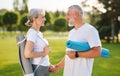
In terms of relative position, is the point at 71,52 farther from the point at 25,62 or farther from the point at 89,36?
the point at 25,62

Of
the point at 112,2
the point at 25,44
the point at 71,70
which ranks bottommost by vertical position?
the point at 112,2

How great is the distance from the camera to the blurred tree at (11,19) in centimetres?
4352

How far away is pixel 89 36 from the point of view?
8.82 ft

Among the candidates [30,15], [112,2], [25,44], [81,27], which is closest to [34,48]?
[25,44]

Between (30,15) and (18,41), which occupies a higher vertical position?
(30,15)

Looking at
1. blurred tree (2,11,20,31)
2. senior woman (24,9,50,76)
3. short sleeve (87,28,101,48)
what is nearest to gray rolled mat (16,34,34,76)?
senior woman (24,9,50,76)

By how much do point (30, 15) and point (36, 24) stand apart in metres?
0.10

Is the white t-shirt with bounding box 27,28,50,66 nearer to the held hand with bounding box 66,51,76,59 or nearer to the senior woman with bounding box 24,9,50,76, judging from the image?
the senior woman with bounding box 24,9,50,76

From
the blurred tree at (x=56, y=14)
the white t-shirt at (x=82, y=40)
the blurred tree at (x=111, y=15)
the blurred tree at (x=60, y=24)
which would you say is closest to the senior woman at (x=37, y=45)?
the white t-shirt at (x=82, y=40)

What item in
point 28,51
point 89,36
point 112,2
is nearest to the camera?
point 89,36

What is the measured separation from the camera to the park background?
29.4 feet

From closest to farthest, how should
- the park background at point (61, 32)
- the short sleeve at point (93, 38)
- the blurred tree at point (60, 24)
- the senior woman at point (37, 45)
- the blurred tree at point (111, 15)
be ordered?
the short sleeve at point (93, 38), the senior woman at point (37, 45), the park background at point (61, 32), the blurred tree at point (111, 15), the blurred tree at point (60, 24)

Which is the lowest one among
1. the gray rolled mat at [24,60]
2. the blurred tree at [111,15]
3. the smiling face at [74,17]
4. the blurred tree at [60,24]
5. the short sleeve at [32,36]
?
the blurred tree at [60,24]

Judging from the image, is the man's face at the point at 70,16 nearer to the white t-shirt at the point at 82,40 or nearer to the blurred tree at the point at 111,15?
the white t-shirt at the point at 82,40
